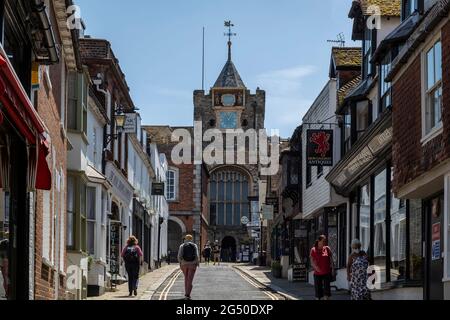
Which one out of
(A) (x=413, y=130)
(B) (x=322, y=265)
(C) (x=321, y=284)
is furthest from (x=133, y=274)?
(A) (x=413, y=130)

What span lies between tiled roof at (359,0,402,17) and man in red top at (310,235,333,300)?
7.89 m

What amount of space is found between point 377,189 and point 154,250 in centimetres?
3230

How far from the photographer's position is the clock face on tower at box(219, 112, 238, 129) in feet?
312

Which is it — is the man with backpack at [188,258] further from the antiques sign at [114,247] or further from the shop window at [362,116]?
the antiques sign at [114,247]

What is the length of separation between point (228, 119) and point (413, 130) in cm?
7737

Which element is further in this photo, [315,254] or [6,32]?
[315,254]

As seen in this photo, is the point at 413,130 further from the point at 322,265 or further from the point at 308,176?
the point at 308,176

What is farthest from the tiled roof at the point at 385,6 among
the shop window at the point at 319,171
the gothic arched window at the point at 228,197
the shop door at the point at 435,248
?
the gothic arched window at the point at 228,197

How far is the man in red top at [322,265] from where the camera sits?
23.6m

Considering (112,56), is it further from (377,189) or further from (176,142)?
(176,142)

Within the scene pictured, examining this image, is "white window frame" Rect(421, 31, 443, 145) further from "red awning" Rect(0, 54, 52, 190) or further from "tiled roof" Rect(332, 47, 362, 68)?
"tiled roof" Rect(332, 47, 362, 68)

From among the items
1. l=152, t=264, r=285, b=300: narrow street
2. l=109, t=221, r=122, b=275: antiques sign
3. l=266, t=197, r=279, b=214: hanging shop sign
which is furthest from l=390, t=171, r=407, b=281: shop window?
l=266, t=197, r=279, b=214: hanging shop sign

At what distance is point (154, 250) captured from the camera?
57125 mm
